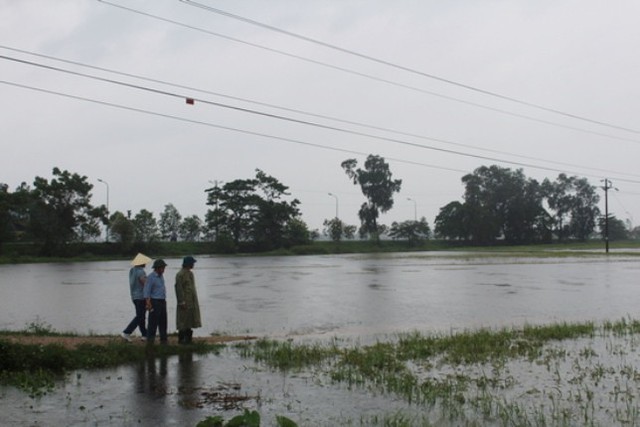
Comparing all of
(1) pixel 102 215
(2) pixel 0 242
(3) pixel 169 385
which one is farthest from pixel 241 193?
(3) pixel 169 385

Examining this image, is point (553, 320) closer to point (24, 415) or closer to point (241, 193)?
point (24, 415)

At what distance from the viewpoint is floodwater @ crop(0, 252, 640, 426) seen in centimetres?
700

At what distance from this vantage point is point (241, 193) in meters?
89.8

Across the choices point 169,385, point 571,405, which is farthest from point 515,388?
point 169,385

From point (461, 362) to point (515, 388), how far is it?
67.4 inches

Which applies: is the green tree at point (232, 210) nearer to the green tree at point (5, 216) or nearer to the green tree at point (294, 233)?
the green tree at point (294, 233)

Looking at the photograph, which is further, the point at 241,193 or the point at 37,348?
the point at 241,193

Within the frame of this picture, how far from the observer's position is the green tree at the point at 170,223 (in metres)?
99.3

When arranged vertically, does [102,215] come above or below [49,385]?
above

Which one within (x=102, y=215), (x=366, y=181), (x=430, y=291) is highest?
(x=366, y=181)

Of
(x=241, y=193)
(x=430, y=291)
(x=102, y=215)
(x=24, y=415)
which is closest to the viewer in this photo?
(x=24, y=415)

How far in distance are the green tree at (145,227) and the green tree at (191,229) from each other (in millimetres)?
12969

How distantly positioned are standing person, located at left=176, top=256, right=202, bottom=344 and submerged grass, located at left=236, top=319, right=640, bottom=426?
1058 mm

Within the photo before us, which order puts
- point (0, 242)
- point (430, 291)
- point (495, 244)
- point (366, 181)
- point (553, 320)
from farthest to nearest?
point (495, 244), point (366, 181), point (0, 242), point (430, 291), point (553, 320)
